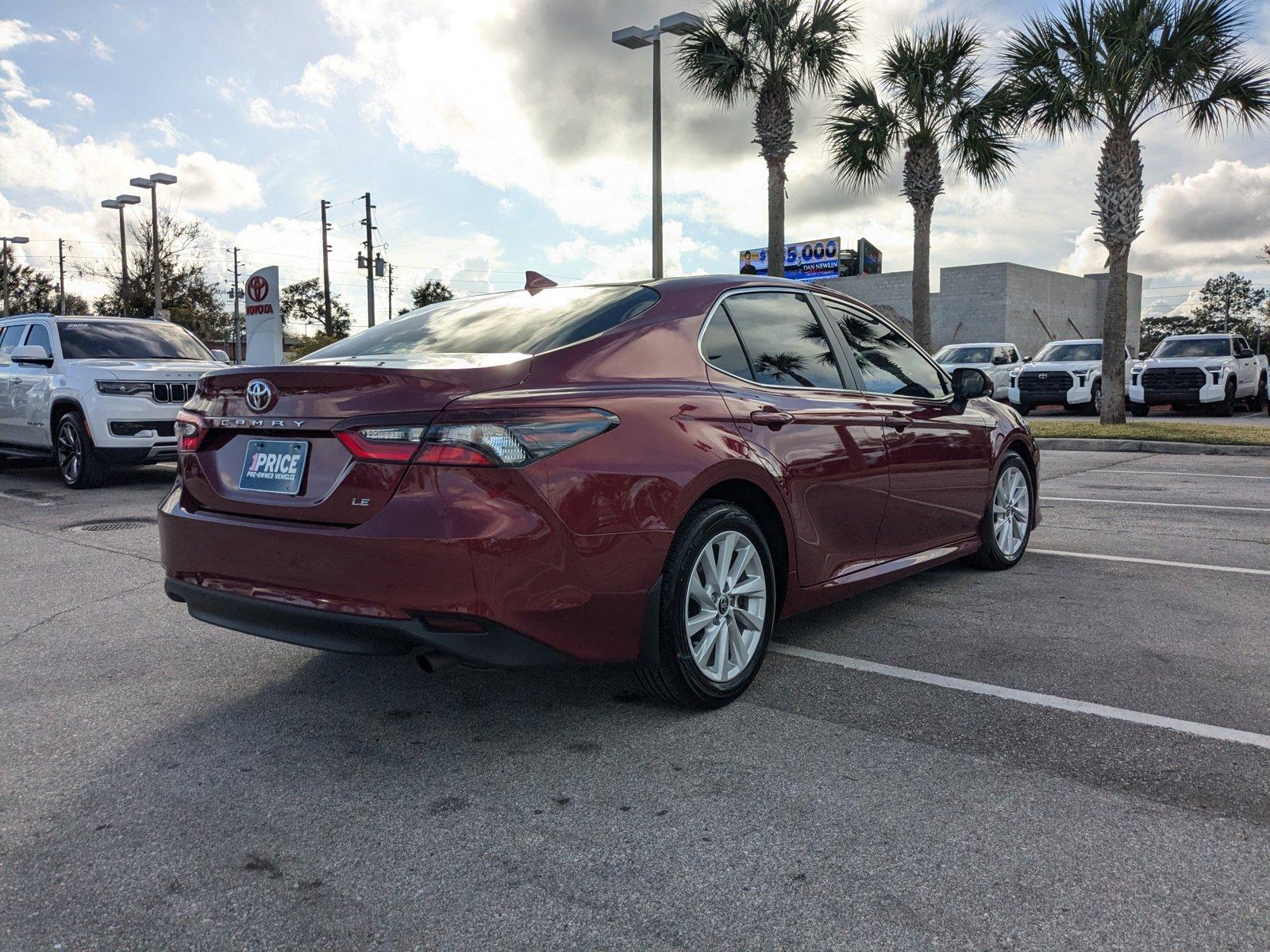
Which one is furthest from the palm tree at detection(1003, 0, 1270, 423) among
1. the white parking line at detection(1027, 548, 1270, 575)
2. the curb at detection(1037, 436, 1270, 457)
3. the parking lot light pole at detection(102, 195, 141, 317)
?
the parking lot light pole at detection(102, 195, 141, 317)

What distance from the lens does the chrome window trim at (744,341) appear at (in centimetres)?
378

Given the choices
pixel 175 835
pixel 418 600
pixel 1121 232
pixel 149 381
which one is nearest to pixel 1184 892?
pixel 418 600

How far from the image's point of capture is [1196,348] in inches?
886

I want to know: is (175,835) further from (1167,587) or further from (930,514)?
(1167,587)

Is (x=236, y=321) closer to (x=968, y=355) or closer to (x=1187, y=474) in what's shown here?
(x=968, y=355)

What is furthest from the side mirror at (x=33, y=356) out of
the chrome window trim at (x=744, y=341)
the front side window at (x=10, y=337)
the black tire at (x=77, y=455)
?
the chrome window trim at (x=744, y=341)

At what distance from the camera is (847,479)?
13.9ft

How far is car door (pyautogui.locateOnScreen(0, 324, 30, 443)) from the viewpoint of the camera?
1102 centimetres

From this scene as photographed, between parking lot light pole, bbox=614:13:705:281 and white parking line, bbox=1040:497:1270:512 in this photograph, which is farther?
parking lot light pole, bbox=614:13:705:281

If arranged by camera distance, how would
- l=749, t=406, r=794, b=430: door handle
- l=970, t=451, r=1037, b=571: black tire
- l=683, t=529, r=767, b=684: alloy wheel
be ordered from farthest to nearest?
l=970, t=451, r=1037, b=571: black tire, l=749, t=406, r=794, b=430: door handle, l=683, t=529, r=767, b=684: alloy wheel

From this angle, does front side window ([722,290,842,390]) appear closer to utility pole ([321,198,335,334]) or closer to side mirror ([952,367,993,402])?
side mirror ([952,367,993,402])

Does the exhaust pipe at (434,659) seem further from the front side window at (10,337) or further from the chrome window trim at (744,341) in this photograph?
the front side window at (10,337)

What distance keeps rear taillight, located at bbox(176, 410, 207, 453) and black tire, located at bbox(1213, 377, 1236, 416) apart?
23121 millimetres

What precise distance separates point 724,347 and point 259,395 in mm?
1684
